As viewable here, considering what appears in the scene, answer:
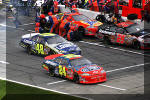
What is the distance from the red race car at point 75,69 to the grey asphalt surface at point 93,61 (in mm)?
320

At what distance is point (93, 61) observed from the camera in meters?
30.1

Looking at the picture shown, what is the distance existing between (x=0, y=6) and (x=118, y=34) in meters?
21.0

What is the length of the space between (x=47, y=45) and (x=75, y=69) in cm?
644

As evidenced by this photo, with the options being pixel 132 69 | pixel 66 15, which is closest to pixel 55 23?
pixel 66 15

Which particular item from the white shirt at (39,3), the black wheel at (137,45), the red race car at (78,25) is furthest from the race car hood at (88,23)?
the white shirt at (39,3)

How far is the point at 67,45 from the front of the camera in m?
30.2

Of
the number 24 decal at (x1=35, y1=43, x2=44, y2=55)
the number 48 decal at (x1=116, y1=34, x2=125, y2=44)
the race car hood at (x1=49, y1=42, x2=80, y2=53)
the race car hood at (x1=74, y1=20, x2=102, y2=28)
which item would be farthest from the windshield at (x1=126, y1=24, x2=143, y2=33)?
the number 24 decal at (x1=35, y1=43, x2=44, y2=55)

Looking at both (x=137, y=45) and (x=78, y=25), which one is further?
(x=78, y=25)

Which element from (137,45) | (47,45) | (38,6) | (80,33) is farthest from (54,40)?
(38,6)

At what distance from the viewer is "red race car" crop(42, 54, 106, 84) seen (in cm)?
2408

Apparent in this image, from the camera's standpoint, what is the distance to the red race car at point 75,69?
79.0 feet

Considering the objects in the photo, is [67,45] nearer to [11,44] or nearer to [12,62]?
[12,62]

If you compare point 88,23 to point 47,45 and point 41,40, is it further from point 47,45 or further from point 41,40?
point 47,45

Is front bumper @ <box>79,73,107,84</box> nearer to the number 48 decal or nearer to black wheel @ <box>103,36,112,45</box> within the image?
the number 48 decal
